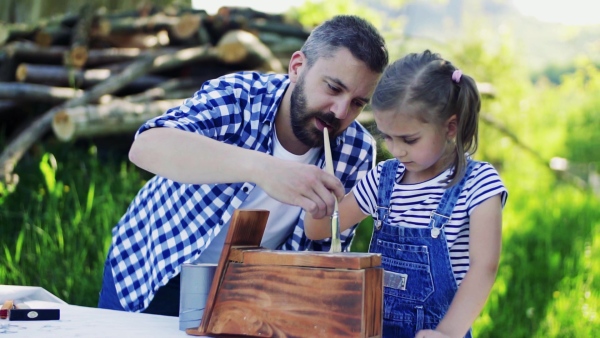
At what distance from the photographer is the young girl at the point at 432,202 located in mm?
→ 2088

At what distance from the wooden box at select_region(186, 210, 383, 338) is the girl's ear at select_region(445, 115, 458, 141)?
0.62m

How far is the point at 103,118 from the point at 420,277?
3035 mm

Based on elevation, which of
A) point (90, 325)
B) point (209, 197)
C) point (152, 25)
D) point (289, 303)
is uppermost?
point (152, 25)

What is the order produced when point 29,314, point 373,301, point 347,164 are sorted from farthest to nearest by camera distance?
1. point 347,164
2. point 29,314
3. point 373,301

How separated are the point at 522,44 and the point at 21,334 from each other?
11149mm

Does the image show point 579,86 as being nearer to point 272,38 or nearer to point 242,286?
point 272,38

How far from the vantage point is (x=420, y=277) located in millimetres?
2156

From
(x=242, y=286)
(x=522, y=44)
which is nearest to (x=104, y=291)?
(x=242, y=286)

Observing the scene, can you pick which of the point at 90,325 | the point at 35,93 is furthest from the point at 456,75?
the point at 35,93

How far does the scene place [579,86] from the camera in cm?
1196

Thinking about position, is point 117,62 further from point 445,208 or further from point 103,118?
point 445,208

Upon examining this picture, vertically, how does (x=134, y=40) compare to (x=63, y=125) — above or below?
above

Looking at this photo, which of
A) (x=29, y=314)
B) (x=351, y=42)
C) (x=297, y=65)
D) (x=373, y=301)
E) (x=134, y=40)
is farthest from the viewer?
(x=134, y=40)

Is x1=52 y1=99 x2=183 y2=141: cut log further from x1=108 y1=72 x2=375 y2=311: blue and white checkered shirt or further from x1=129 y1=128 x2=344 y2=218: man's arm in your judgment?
x1=129 y1=128 x2=344 y2=218: man's arm
